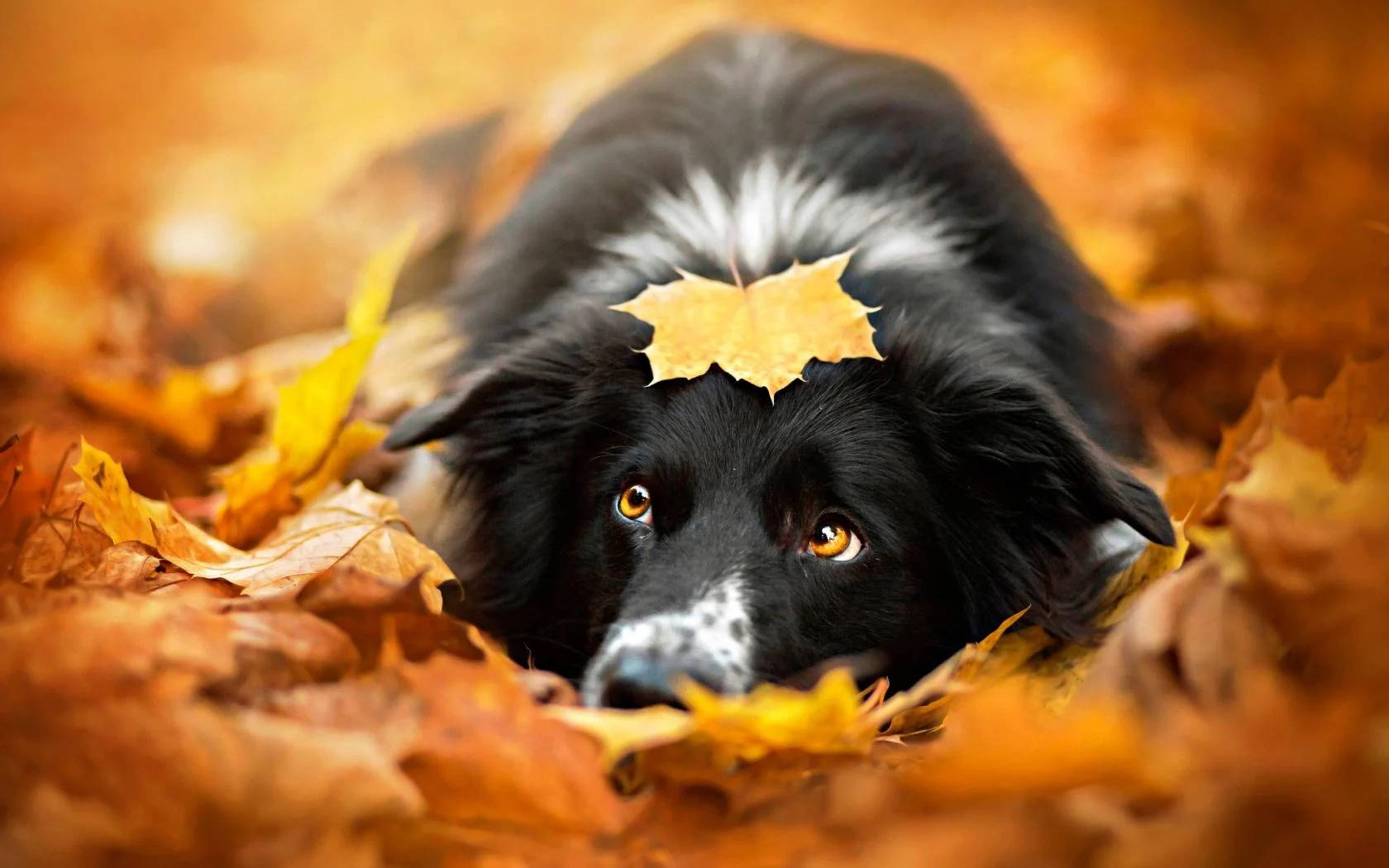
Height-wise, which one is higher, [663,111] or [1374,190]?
[663,111]

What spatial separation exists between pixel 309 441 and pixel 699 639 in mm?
1306

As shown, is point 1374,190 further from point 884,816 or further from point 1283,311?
point 884,816

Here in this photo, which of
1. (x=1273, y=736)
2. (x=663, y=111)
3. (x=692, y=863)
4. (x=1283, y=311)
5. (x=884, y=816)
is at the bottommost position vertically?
(x=1283, y=311)

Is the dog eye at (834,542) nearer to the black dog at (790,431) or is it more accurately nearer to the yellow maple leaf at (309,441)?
the black dog at (790,431)

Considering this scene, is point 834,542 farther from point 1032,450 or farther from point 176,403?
point 176,403

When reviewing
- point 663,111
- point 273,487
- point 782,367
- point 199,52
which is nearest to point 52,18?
point 199,52

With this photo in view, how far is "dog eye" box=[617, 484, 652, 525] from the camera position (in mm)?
2695

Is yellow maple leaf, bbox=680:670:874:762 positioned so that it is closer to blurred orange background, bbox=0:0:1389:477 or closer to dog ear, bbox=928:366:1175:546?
dog ear, bbox=928:366:1175:546

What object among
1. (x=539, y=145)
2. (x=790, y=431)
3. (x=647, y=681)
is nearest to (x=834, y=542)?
(x=790, y=431)

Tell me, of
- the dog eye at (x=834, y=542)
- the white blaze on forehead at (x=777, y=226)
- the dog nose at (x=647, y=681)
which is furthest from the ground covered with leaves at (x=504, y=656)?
the white blaze on forehead at (x=777, y=226)

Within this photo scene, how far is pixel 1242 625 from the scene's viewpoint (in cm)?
182

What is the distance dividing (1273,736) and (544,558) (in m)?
1.92

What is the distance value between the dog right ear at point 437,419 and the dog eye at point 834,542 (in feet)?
2.65

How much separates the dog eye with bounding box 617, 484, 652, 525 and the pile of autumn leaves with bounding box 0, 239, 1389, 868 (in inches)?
26.2
